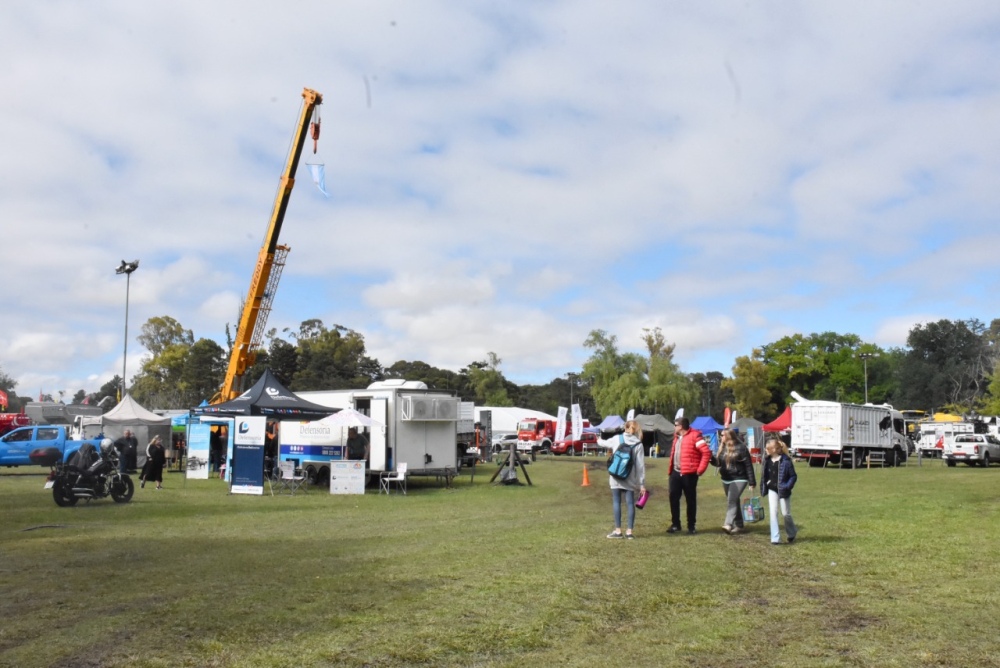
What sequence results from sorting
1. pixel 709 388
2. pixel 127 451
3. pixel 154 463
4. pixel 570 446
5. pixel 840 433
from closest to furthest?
pixel 154 463 < pixel 127 451 < pixel 840 433 < pixel 570 446 < pixel 709 388

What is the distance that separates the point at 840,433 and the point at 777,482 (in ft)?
87.2

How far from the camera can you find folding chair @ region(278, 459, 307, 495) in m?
21.5

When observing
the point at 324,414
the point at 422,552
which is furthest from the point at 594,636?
the point at 324,414

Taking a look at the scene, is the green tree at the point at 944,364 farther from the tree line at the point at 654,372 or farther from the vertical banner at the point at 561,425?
the vertical banner at the point at 561,425

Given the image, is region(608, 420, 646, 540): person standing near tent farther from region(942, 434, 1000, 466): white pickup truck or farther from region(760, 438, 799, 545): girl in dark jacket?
region(942, 434, 1000, 466): white pickup truck

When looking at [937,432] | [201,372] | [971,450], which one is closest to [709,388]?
[201,372]

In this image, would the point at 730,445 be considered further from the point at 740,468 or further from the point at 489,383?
the point at 489,383

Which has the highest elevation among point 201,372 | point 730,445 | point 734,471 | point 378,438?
point 201,372

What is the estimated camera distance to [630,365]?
7488 centimetres

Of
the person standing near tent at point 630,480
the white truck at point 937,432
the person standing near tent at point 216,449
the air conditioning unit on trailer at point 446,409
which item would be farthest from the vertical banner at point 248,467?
the white truck at point 937,432

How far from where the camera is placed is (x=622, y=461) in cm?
1177

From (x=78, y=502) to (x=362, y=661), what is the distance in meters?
13.6

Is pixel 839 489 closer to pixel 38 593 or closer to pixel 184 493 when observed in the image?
pixel 184 493

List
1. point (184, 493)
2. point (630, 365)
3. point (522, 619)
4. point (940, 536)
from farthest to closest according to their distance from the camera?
point (630, 365), point (184, 493), point (940, 536), point (522, 619)
